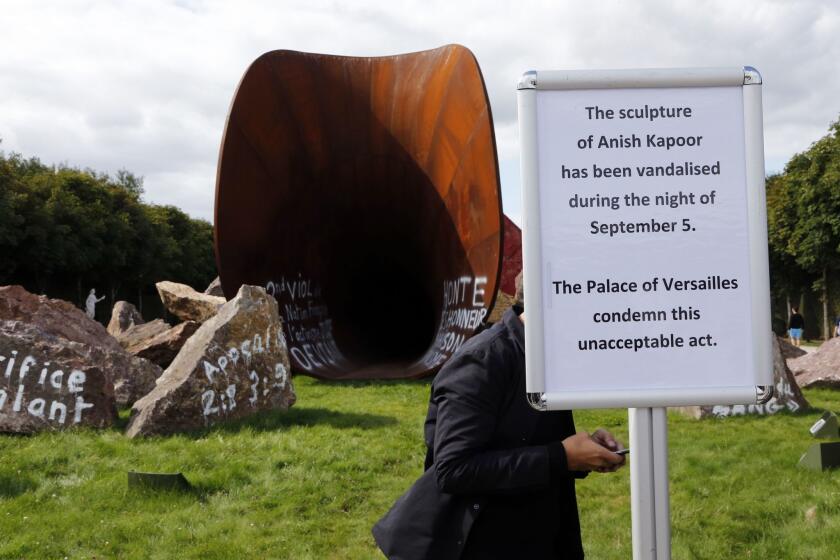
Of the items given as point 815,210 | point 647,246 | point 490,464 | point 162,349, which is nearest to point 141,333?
point 162,349

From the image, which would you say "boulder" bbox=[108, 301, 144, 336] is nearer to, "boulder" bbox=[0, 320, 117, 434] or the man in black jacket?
"boulder" bbox=[0, 320, 117, 434]

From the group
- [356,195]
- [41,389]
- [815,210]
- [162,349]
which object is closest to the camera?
[41,389]

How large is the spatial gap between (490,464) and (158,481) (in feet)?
11.4

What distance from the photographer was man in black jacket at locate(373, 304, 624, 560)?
1.85m

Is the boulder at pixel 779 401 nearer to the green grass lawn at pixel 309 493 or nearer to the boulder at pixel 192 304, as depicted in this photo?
the green grass lawn at pixel 309 493

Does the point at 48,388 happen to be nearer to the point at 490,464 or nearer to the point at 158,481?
the point at 158,481

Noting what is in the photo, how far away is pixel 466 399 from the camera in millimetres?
1893

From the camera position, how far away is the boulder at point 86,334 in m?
8.30

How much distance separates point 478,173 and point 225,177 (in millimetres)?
3176

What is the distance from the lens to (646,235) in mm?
1785

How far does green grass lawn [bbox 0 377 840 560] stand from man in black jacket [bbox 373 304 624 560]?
201cm

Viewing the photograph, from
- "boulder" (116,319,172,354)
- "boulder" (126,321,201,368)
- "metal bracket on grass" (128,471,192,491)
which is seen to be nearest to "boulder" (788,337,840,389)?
"metal bracket on grass" (128,471,192,491)

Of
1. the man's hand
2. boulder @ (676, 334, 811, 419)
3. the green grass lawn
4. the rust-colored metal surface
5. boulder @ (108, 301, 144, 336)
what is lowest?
the green grass lawn

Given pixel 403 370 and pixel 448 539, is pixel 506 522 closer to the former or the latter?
pixel 448 539
